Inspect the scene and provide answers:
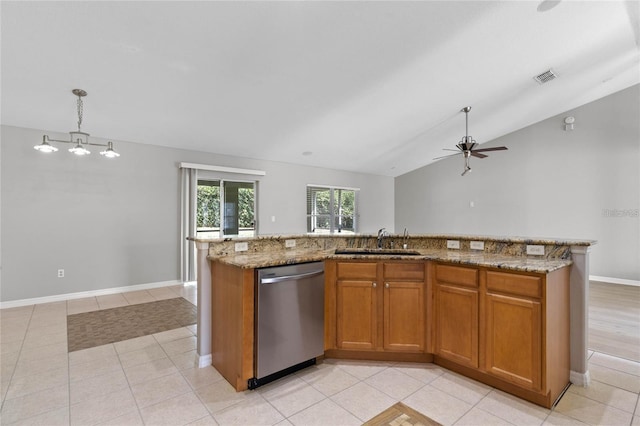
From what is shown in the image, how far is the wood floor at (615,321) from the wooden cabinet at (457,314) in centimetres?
160

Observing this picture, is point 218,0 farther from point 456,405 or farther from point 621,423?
point 621,423

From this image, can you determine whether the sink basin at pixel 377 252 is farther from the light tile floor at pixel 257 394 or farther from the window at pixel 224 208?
the window at pixel 224 208

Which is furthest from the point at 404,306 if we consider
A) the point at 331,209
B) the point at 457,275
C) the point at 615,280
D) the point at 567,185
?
the point at 567,185

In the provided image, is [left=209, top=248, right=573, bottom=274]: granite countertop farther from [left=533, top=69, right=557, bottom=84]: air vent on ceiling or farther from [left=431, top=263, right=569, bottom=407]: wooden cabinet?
[left=533, top=69, right=557, bottom=84]: air vent on ceiling

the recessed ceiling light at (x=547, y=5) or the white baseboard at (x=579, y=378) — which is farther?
the recessed ceiling light at (x=547, y=5)

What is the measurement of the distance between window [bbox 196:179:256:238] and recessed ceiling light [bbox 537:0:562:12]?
16.1 feet

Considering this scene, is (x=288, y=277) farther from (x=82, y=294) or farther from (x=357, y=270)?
(x=82, y=294)

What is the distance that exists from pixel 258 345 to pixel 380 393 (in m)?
0.92

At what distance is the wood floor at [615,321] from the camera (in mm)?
2783

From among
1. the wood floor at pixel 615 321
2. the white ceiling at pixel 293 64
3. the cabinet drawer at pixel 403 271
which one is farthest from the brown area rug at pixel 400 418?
the white ceiling at pixel 293 64

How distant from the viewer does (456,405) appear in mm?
1930

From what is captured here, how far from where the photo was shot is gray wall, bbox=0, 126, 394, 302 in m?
3.99

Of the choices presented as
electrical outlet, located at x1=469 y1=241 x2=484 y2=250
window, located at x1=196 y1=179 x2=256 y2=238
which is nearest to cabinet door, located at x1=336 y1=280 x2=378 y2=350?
electrical outlet, located at x1=469 y1=241 x2=484 y2=250

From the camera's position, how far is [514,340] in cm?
197
